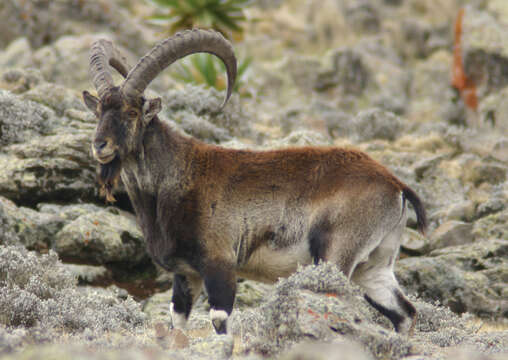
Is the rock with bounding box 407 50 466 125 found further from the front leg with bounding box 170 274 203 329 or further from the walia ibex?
the front leg with bounding box 170 274 203 329

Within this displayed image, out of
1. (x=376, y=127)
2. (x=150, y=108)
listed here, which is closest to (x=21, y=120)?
(x=150, y=108)

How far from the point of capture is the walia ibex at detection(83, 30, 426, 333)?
5754 mm

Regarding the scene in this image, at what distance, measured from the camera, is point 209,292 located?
221 inches

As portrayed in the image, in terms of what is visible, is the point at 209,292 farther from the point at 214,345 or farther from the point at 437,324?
the point at 437,324

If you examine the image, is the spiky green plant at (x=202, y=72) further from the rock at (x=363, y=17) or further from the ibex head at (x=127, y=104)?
the rock at (x=363, y=17)

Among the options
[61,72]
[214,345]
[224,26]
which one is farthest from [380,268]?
[224,26]

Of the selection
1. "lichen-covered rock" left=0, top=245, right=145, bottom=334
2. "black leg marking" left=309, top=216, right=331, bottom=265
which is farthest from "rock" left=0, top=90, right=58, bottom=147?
"black leg marking" left=309, top=216, right=331, bottom=265

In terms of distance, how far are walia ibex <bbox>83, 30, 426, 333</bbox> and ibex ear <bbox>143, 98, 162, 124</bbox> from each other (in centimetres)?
1

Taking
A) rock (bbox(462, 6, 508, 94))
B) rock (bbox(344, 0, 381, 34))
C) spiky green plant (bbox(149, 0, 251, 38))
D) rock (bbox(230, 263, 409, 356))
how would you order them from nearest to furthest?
rock (bbox(230, 263, 409, 356)) < spiky green plant (bbox(149, 0, 251, 38)) < rock (bbox(462, 6, 508, 94)) < rock (bbox(344, 0, 381, 34))

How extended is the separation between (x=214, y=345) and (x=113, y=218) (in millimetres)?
5126

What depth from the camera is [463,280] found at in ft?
28.8

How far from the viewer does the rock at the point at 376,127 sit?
17266mm

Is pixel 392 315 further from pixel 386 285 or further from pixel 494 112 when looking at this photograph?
pixel 494 112

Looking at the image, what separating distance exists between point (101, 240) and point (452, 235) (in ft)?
19.6
